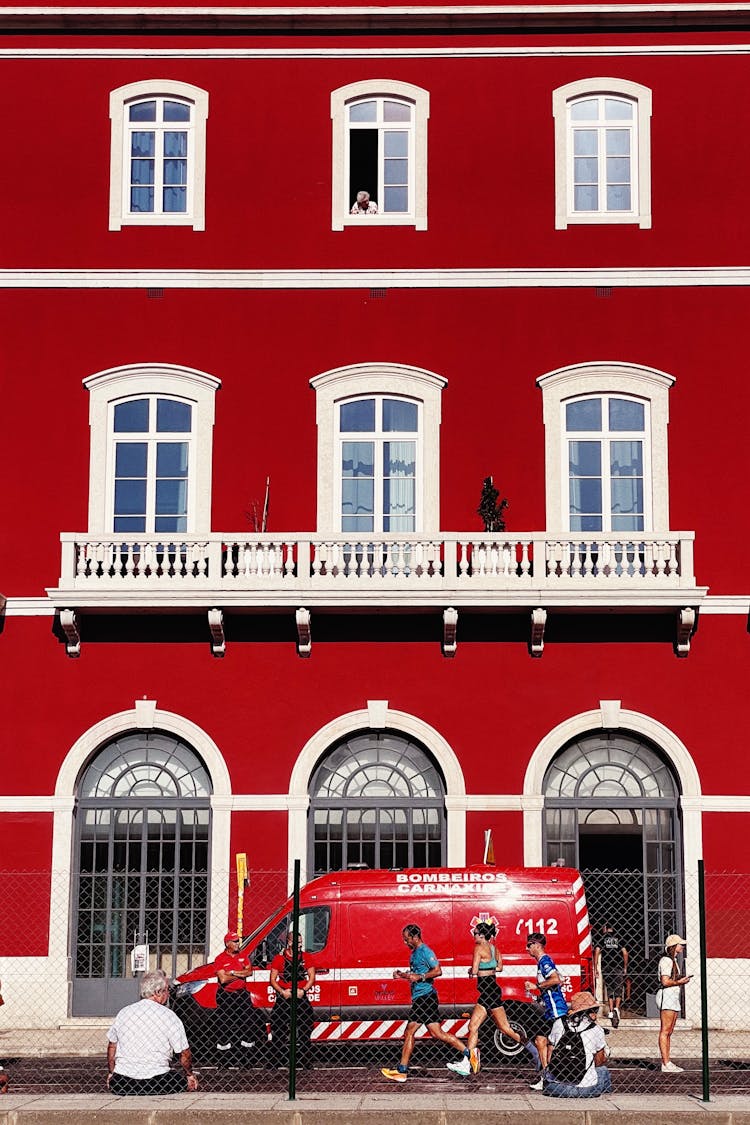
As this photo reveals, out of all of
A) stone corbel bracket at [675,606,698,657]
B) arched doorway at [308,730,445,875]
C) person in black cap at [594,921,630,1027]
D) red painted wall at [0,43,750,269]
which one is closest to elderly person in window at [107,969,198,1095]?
arched doorway at [308,730,445,875]

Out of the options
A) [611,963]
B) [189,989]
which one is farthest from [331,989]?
[611,963]

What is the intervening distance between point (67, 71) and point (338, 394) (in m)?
6.85

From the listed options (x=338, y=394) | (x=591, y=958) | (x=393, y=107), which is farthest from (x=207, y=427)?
(x=591, y=958)

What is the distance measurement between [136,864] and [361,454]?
277 inches

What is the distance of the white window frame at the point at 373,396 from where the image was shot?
81.1ft

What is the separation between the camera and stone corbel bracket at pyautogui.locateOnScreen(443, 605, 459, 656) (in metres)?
23.7

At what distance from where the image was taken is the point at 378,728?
2419 cm

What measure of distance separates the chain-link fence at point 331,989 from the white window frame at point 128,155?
10.1m

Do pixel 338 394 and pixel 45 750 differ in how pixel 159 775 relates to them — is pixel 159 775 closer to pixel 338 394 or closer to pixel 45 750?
pixel 45 750

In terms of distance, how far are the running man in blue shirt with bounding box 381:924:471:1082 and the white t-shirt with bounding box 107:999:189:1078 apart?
389 centimetres

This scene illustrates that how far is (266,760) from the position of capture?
24.1 m

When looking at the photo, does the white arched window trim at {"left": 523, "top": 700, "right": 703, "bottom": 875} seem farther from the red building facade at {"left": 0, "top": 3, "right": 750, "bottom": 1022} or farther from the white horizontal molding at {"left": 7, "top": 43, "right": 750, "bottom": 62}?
the white horizontal molding at {"left": 7, "top": 43, "right": 750, "bottom": 62}

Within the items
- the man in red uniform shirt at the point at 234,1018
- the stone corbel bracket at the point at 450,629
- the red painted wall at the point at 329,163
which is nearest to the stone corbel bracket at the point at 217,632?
the stone corbel bracket at the point at 450,629

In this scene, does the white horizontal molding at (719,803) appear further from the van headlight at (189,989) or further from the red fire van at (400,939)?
the van headlight at (189,989)
